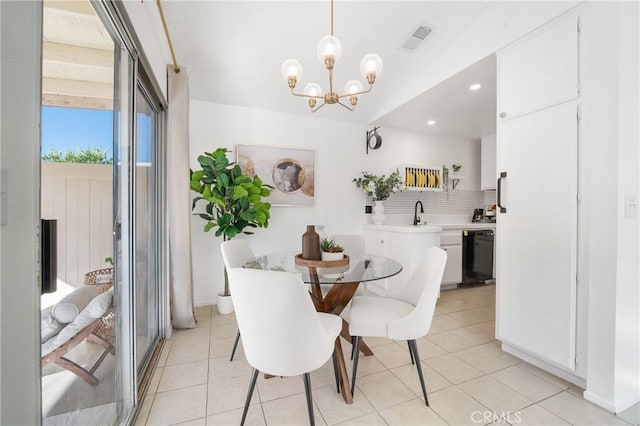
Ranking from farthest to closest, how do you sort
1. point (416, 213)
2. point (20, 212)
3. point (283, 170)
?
point (416, 213) < point (283, 170) < point (20, 212)

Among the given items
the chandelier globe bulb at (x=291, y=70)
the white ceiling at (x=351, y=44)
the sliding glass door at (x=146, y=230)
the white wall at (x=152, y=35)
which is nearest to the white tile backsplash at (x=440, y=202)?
the white ceiling at (x=351, y=44)

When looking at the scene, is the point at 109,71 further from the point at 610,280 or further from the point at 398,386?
the point at 610,280

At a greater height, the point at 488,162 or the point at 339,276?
the point at 488,162

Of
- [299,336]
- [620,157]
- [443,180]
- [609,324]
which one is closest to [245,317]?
[299,336]

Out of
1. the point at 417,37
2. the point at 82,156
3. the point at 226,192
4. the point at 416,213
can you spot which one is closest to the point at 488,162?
the point at 416,213

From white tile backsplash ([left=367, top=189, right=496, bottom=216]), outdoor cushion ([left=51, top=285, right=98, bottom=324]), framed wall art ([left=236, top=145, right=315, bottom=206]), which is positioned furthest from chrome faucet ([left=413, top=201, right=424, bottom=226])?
outdoor cushion ([left=51, top=285, right=98, bottom=324])

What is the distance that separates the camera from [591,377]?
1698 millimetres

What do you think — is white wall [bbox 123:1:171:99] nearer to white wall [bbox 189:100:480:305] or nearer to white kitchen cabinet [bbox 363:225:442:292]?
white wall [bbox 189:100:480:305]

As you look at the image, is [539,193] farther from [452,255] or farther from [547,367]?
[452,255]

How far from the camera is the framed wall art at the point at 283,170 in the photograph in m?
3.51

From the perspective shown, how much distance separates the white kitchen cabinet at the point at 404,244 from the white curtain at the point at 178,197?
2377mm

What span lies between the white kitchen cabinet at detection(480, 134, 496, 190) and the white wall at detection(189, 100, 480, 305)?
58 cm

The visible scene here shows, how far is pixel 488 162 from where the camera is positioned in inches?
177

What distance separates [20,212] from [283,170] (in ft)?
10.0
